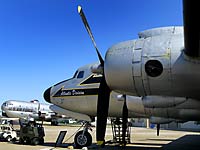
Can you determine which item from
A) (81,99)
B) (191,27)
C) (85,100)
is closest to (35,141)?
(81,99)

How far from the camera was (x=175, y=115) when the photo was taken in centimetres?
1217

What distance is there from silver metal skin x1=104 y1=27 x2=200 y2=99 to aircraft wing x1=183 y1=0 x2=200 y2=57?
47 centimetres

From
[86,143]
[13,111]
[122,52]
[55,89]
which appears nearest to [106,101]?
[122,52]

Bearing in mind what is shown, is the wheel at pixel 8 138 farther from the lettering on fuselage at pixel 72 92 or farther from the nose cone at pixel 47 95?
the lettering on fuselage at pixel 72 92

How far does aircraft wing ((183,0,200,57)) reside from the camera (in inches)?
159

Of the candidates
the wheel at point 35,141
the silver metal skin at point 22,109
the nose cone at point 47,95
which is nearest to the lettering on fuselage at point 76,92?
the nose cone at point 47,95

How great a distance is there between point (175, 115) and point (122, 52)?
20.3 feet

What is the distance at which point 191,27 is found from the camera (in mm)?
4707

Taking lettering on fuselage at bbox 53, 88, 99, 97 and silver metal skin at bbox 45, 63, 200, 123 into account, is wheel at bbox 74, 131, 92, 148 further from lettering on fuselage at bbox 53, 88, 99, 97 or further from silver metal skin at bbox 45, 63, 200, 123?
lettering on fuselage at bbox 53, 88, 99, 97

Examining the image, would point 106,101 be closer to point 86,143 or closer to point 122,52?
point 122,52

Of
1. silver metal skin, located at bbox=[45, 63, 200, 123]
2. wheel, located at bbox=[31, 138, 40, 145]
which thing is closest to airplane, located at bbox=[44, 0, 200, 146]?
silver metal skin, located at bbox=[45, 63, 200, 123]

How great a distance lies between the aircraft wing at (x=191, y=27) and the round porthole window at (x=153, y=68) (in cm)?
79

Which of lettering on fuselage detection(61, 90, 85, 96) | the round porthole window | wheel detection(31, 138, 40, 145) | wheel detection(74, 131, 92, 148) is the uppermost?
the round porthole window

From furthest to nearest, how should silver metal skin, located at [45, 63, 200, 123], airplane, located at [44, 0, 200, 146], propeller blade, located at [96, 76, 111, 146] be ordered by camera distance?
silver metal skin, located at [45, 63, 200, 123] → propeller blade, located at [96, 76, 111, 146] → airplane, located at [44, 0, 200, 146]
